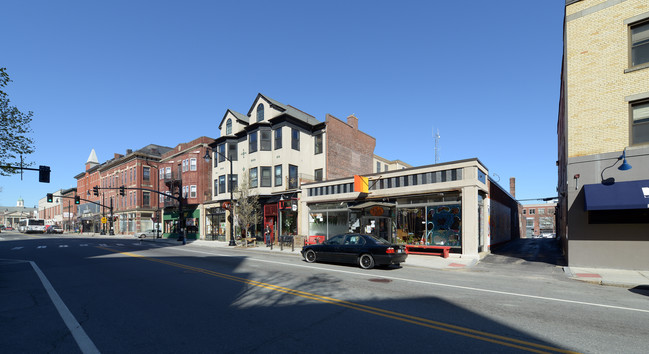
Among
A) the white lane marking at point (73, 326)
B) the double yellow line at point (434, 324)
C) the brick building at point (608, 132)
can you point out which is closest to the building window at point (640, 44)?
the brick building at point (608, 132)

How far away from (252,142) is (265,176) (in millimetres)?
3977

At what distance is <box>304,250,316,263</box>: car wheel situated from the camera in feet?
51.0

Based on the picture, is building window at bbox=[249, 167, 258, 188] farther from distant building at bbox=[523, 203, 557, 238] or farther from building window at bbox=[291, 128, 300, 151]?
distant building at bbox=[523, 203, 557, 238]

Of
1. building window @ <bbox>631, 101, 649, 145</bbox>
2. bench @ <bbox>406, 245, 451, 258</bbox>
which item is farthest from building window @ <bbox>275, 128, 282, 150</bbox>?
building window @ <bbox>631, 101, 649, 145</bbox>

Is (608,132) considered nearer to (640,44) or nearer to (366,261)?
(640,44)

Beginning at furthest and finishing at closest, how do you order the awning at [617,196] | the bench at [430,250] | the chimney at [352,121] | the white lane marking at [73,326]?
the chimney at [352,121], the bench at [430,250], the awning at [617,196], the white lane marking at [73,326]

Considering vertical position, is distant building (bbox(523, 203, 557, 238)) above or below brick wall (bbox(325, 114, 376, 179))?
below

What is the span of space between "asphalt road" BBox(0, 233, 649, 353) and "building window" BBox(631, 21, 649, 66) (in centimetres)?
972

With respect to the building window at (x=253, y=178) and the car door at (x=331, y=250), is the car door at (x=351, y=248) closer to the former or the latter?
the car door at (x=331, y=250)

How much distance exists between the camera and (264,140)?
3134cm

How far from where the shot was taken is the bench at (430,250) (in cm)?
1814

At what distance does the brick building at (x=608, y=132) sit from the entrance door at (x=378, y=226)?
9.79 m

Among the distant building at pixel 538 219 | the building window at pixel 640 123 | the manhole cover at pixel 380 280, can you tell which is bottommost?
the distant building at pixel 538 219

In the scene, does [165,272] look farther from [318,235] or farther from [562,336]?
[318,235]
